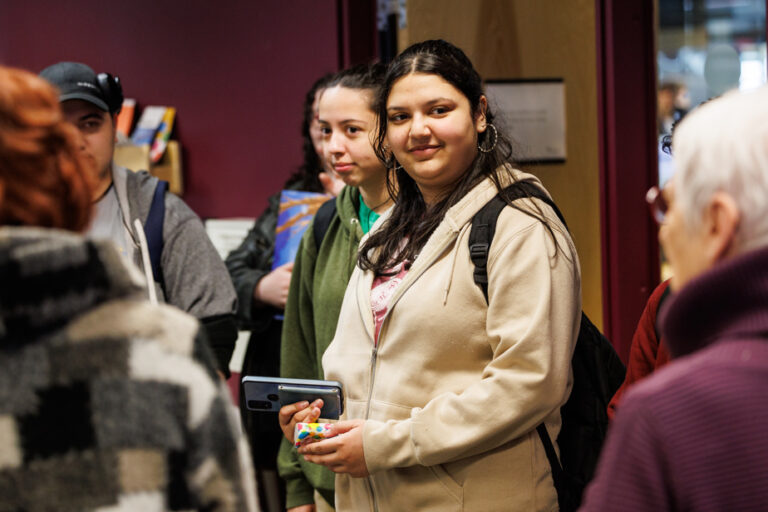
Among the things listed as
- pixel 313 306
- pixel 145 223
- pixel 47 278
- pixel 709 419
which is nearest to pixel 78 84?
pixel 145 223

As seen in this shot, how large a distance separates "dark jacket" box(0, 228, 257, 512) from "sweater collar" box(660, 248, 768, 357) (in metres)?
0.57

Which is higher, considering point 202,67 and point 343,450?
point 202,67

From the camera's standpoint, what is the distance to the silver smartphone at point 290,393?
2.08 metres

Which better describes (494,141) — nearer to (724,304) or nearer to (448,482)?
(448,482)

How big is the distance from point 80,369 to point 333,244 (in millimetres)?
1531

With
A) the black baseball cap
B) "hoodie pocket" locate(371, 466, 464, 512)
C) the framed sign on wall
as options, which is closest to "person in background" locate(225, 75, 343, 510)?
the framed sign on wall

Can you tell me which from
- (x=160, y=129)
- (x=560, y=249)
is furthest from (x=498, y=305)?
(x=160, y=129)

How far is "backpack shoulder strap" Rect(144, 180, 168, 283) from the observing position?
248cm

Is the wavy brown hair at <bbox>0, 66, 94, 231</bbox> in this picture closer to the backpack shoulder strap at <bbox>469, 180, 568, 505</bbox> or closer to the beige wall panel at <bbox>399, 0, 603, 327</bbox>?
the backpack shoulder strap at <bbox>469, 180, 568, 505</bbox>

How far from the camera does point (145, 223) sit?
2490 mm

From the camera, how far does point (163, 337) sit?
1.13 meters

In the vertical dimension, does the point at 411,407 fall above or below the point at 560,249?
below

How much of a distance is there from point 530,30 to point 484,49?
7.8 inches

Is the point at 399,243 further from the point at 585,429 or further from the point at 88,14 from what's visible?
the point at 88,14
